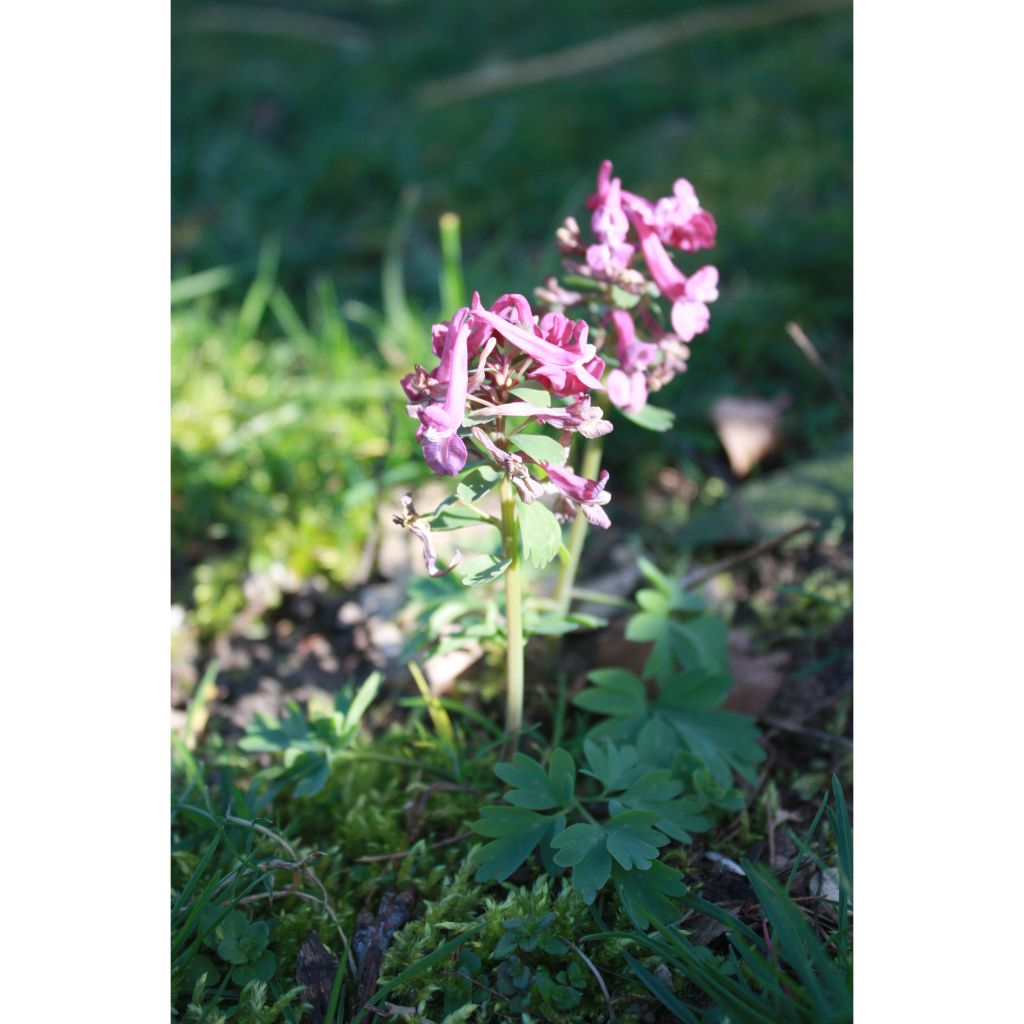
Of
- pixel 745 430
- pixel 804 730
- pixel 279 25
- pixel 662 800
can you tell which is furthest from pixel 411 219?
pixel 662 800

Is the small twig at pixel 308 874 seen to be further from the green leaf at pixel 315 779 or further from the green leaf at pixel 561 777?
the green leaf at pixel 561 777

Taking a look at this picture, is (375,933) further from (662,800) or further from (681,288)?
(681,288)

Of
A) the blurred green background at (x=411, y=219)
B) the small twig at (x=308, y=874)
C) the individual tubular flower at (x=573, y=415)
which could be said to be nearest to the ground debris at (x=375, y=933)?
the small twig at (x=308, y=874)

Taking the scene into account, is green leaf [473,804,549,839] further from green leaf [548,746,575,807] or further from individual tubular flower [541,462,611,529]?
individual tubular flower [541,462,611,529]

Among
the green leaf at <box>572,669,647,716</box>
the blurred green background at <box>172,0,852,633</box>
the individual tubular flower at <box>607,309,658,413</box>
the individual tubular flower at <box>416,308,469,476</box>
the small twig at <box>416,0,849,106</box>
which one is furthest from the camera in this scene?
the small twig at <box>416,0,849,106</box>

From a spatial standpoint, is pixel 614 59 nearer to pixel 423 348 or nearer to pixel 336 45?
pixel 336 45

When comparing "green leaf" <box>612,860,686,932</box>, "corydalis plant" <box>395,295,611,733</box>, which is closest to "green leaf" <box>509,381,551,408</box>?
"corydalis plant" <box>395,295,611,733</box>

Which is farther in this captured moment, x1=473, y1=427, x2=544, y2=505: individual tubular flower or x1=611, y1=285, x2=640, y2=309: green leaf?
x1=611, y1=285, x2=640, y2=309: green leaf
